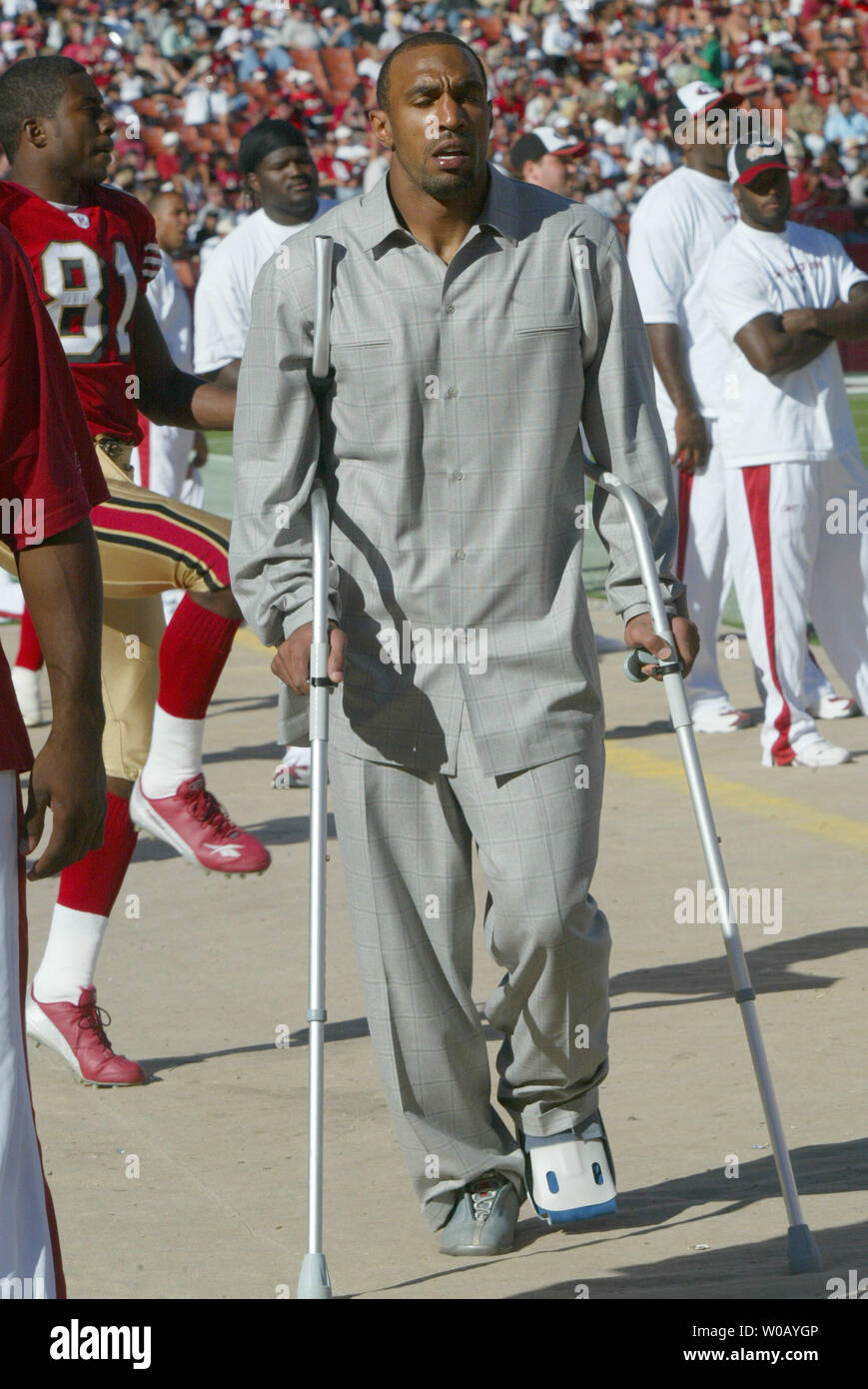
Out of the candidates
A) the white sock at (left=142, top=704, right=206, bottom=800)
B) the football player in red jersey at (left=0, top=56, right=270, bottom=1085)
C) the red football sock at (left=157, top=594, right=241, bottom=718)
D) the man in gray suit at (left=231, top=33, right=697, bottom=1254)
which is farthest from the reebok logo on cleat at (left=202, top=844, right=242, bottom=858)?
the man in gray suit at (left=231, top=33, right=697, bottom=1254)

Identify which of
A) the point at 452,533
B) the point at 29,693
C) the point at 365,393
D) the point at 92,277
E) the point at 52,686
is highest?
the point at 92,277

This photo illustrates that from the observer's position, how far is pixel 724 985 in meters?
5.97

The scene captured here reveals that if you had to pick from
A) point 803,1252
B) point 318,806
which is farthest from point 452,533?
point 803,1252

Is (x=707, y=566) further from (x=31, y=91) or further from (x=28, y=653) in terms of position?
(x=31, y=91)

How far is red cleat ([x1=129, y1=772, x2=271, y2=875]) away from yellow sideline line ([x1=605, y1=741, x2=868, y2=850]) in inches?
83.0

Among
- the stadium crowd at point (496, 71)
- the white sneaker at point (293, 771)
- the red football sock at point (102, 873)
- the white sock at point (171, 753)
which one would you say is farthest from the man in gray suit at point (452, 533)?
the stadium crowd at point (496, 71)

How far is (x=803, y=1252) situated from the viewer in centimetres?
382

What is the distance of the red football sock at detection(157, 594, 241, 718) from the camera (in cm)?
611

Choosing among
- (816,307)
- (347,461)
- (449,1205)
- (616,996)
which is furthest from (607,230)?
(816,307)

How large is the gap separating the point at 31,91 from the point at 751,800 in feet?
13.3

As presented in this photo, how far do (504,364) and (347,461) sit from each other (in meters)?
0.37

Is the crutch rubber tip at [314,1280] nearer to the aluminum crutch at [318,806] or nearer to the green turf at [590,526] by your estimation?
the aluminum crutch at [318,806]

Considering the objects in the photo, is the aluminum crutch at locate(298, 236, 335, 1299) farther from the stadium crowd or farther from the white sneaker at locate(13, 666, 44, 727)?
the stadium crowd

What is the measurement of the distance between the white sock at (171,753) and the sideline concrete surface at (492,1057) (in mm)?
532
